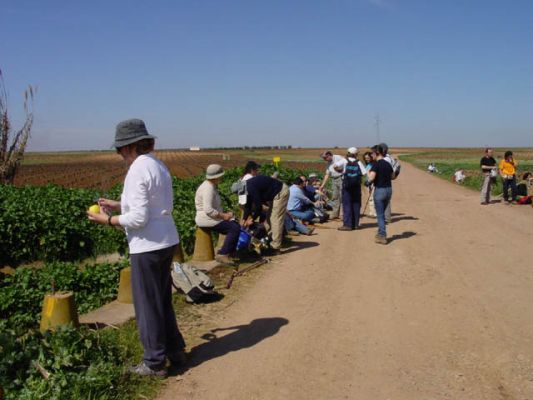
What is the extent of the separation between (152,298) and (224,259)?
413 centimetres

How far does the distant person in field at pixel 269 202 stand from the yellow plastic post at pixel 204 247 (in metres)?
0.92

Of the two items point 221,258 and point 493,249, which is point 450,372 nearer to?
point 221,258

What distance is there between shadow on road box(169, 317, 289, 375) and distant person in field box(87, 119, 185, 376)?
47 cm

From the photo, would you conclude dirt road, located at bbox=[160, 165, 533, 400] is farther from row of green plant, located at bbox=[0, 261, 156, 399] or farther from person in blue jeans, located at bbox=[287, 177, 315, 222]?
person in blue jeans, located at bbox=[287, 177, 315, 222]

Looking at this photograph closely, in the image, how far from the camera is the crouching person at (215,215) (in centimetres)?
753

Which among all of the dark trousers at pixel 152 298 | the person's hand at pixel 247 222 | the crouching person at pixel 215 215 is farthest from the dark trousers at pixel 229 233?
the dark trousers at pixel 152 298

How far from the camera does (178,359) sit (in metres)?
4.39

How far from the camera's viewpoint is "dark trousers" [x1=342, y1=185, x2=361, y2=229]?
11178 millimetres

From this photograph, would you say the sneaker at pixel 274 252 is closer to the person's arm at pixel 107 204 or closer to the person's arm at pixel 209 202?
the person's arm at pixel 209 202

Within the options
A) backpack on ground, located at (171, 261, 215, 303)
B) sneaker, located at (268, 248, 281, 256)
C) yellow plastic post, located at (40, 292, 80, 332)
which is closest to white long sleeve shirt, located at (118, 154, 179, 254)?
yellow plastic post, located at (40, 292, 80, 332)

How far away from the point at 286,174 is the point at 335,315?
13.9 meters

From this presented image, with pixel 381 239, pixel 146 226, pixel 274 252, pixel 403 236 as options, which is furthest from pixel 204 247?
pixel 403 236

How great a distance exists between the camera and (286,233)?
10.8 m

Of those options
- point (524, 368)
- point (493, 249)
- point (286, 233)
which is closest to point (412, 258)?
point (493, 249)
